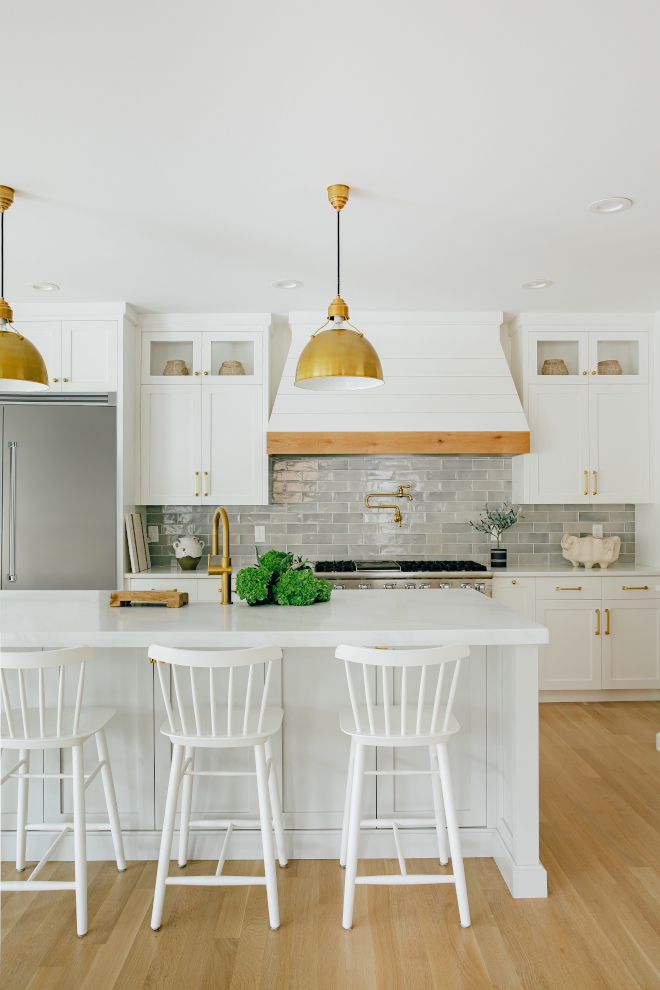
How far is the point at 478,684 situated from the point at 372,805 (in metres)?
0.62

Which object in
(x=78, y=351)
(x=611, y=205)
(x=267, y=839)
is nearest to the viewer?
(x=267, y=839)

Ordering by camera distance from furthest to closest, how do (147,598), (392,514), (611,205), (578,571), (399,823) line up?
(392,514), (578,571), (611,205), (147,598), (399,823)

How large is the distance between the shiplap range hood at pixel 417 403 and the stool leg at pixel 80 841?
2.64m

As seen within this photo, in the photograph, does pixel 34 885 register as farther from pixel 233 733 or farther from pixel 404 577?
pixel 404 577

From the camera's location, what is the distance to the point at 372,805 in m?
2.54

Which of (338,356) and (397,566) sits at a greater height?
(338,356)

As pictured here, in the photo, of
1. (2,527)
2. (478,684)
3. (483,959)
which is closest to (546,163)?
(478,684)

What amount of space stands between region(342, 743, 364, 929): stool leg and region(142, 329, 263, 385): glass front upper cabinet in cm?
298

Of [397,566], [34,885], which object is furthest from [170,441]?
[34,885]

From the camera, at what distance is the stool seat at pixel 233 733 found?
6.81 ft

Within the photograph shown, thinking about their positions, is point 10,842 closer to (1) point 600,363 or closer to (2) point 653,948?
(2) point 653,948

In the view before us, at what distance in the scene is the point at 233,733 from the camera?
2.12 m

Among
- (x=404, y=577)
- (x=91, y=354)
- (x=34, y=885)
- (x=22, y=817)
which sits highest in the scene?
(x=91, y=354)

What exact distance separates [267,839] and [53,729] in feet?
2.68
